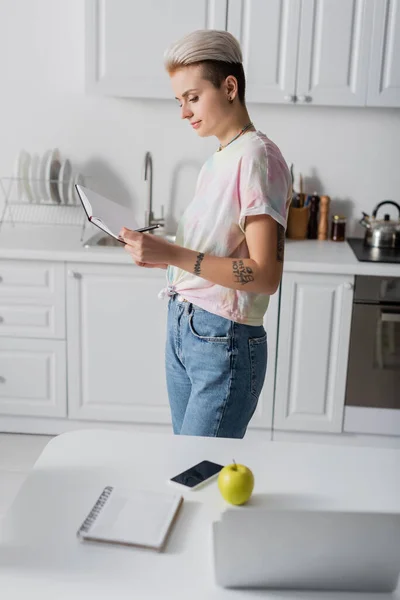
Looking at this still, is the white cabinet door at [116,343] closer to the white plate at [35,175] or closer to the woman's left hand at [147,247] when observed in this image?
the white plate at [35,175]

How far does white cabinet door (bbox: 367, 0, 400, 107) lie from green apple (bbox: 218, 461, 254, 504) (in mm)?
2256

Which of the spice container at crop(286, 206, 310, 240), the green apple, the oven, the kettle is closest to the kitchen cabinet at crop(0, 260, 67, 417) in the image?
the spice container at crop(286, 206, 310, 240)

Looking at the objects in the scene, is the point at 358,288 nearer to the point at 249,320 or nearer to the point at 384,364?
the point at 384,364

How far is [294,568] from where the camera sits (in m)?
0.95

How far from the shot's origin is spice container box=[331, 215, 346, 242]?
10.9ft

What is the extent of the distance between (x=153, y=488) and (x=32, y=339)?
194 cm

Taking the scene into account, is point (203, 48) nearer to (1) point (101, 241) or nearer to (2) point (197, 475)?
(2) point (197, 475)

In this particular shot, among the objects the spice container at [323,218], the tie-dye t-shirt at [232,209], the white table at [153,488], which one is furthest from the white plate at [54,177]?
the white table at [153,488]

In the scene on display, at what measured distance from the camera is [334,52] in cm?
300

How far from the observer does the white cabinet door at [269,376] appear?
2.95 meters

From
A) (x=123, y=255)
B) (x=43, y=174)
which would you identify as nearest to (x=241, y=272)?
(x=123, y=255)

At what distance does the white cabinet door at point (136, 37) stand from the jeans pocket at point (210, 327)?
168 cm

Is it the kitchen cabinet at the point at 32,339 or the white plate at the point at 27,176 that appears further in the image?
the white plate at the point at 27,176

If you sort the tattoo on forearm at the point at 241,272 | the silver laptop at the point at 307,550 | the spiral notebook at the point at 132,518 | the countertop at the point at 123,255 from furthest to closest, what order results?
the countertop at the point at 123,255 → the tattoo on forearm at the point at 241,272 → the spiral notebook at the point at 132,518 → the silver laptop at the point at 307,550
